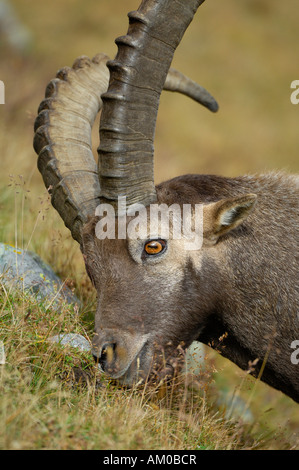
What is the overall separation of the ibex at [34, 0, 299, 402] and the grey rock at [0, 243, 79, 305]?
79 cm

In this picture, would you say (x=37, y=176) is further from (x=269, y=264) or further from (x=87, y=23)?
(x=87, y=23)

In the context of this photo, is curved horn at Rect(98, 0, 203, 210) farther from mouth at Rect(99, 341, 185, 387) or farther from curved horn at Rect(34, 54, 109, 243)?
mouth at Rect(99, 341, 185, 387)

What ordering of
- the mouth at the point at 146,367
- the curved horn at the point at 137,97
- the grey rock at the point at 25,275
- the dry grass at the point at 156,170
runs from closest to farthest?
the dry grass at the point at 156,170 < the mouth at the point at 146,367 < the curved horn at the point at 137,97 < the grey rock at the point at 25,275

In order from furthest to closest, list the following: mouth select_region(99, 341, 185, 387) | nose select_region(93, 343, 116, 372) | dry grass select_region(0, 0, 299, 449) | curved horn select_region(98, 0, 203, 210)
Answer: curved horn select_region(98, 0, 203, 210) → mouth select_region(99, 341, 185, 387) → nose select_region(93, 343, 116, 372) → dry grass select_region(0, 0, 299, 449)
